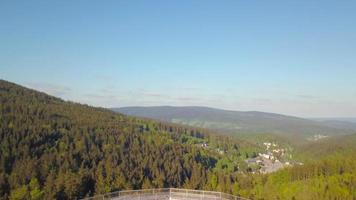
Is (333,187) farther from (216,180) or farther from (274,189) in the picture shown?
(216,180)

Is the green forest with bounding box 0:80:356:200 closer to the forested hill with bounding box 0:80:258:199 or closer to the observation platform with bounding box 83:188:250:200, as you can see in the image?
the forested hill with bounding box 0:80:258:199

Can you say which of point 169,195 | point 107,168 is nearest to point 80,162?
point 107,168

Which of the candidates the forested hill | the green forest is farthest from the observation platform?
the green forest

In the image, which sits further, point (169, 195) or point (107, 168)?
point (107, 168)

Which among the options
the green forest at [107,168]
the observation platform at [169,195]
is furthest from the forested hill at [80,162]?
the observation platform at [169,195]

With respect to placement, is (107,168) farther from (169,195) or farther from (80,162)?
(169,195)

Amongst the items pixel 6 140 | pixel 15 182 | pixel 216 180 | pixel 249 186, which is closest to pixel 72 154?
pixel 6 140

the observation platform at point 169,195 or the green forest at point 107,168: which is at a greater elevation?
the observation platform at point 169,195

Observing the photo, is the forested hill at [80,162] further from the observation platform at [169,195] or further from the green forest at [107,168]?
the observation platform at [169,195]

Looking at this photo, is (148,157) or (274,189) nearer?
(274,189)

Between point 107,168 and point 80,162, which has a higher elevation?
point 107,168

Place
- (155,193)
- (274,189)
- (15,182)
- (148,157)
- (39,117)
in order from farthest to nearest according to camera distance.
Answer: (39,117)
(148,157)
(274,189)
(15,182)
(155,193)
